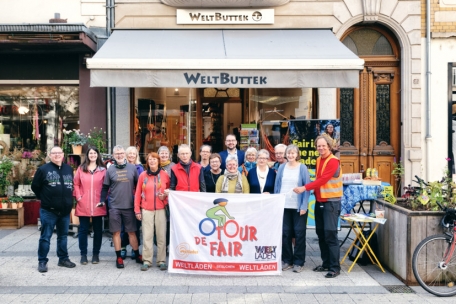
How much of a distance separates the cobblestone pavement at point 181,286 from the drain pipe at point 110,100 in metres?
4.19

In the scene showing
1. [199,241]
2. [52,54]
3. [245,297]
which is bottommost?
[245,297]

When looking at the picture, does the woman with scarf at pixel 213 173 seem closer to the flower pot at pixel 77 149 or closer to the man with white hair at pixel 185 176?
the man with white hair at pixel 185 176

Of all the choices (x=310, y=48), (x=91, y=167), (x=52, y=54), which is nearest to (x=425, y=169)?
(x=310, y=48)

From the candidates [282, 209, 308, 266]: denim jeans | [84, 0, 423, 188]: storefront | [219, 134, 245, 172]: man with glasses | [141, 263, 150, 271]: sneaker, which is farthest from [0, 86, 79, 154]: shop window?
[282, 209, 308, 266]: denim jeans

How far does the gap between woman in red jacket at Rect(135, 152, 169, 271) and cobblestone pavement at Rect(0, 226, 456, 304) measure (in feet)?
1.05

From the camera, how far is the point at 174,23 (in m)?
11.6

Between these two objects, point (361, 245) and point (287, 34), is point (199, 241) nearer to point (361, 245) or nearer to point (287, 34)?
point (361, 245)

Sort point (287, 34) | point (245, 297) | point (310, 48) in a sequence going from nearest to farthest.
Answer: point (245, 297), point (310, 48), point (287, 34)

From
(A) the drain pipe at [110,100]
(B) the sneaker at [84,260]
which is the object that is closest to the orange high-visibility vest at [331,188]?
(B) the sneaker at [84,260]

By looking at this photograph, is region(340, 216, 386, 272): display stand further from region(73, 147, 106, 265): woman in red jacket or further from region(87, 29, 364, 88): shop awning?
region(73, 147, 106, 265): woman in red jacket

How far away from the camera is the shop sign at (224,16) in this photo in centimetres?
1149

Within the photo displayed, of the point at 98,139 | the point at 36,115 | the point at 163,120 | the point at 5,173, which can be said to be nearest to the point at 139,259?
the point at 98,139

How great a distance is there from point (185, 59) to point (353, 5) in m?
Answer: 4.59

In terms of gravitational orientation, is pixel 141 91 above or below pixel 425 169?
above
